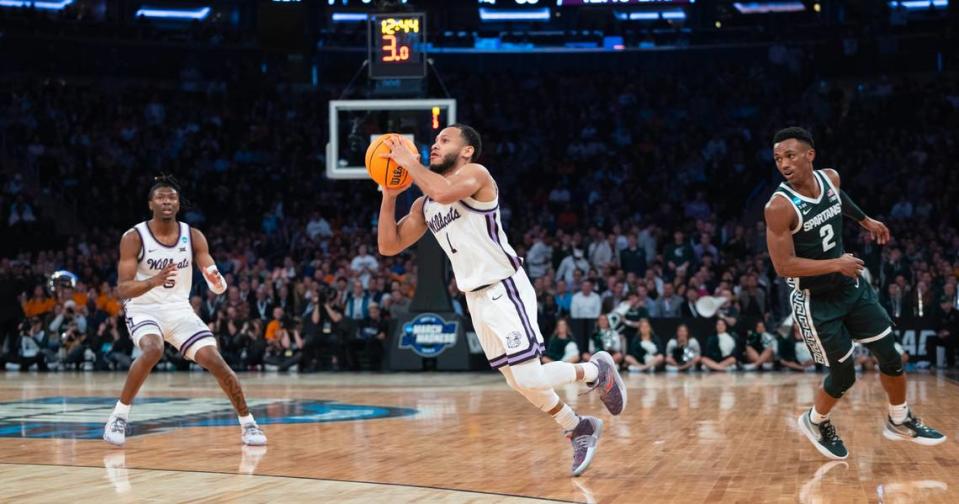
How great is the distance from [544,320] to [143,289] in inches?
428

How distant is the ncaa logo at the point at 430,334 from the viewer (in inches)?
718

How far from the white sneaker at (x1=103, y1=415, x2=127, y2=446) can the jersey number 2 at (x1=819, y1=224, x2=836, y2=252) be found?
4696 mm

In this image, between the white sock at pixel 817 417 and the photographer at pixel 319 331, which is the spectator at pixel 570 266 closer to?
the photographer at pixel 319 331

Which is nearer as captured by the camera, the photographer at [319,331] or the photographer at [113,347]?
the photographer at [319,331]

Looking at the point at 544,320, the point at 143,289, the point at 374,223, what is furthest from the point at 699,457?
the point at 374,223

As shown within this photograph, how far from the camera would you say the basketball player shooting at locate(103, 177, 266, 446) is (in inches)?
329

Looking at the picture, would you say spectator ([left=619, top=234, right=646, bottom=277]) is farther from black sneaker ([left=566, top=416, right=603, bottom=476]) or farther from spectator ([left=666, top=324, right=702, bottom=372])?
black sneaker ([left=566, top=416, right=603, bottom=476])

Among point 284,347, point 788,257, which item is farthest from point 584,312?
point 788,257

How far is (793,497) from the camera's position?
18.9 feet

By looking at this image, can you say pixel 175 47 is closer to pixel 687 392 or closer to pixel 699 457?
pixel 687 392

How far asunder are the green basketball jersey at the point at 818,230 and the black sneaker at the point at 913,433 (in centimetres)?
99

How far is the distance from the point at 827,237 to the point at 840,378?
2.82 ft

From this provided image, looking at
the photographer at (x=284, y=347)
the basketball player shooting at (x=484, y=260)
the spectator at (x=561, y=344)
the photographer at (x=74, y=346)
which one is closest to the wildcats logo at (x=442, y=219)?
the basketball player shooting at (x=484, y=260)

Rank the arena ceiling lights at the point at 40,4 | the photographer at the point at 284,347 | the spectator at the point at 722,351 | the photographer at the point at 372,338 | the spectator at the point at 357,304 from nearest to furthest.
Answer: the spectator at the point at 722,351, the photographer at the point at 372,338, the photographer at the point at 284,347, the spectator at the point at 357,304, the arena ceiling lights at the point at 40,4
